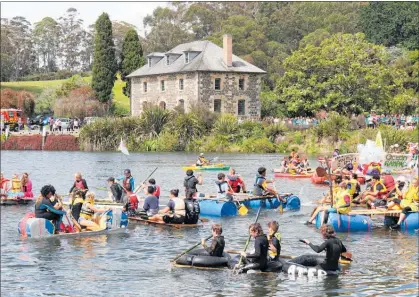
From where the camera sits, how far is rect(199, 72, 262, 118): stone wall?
2753 inches

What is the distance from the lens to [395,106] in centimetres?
6825

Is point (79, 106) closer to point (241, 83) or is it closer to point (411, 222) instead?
point (241, 83)

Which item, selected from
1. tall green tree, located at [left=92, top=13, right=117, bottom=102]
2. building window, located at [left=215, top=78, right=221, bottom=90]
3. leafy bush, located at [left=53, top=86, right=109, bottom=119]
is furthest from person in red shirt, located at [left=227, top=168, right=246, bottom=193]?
tall green tree, located at [left=92, top=13, right=117, bottom=102]

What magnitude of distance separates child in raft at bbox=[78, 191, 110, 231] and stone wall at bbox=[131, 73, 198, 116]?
46.7 meters

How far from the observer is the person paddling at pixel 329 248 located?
1622 centimetres

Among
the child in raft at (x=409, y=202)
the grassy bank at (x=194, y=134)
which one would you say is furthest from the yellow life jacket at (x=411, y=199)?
the grassy bank at (x=194, y=134)

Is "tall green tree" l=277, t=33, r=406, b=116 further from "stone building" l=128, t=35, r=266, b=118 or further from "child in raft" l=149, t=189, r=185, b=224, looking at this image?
"child in raft" l=149, t=189, r=185, b=224

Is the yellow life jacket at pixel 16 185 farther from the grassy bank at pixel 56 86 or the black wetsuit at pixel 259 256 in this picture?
the grassy bank at pixel 56 86

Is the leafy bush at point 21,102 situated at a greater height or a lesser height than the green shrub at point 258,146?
greater

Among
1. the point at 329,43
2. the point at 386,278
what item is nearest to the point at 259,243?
the point at 386,278

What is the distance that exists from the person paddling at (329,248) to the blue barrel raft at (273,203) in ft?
29.5

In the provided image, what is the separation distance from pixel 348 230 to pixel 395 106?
4774 cm

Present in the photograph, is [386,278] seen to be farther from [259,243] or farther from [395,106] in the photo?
[395,106]

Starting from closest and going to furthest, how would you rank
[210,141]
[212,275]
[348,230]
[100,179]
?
[212,275], [348,230], [100,179], [210,141]
